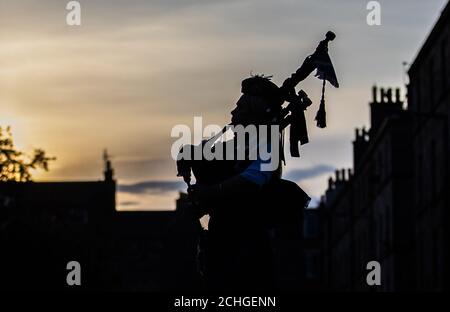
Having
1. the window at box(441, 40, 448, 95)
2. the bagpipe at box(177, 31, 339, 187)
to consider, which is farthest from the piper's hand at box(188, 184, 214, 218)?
the window at box(441, 40, 448, 95)

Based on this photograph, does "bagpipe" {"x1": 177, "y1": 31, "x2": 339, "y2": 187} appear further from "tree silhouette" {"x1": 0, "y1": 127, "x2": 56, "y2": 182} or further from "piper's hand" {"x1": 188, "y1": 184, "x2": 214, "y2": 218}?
"tree silhouette" {"x1": 0, "y1": 127, "x2": 56, "y2": 182}

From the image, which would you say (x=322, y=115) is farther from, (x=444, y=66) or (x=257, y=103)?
(x=444, y=66)

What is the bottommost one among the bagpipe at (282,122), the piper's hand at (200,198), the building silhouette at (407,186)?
the piper's hand at (200,198)

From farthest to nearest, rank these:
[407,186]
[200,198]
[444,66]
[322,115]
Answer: [407,186] → [444,66] → [322,115] → [200,198]

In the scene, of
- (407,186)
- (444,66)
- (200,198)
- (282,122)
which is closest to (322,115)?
(282,122)

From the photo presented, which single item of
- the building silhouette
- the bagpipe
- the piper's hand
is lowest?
the piper's hand

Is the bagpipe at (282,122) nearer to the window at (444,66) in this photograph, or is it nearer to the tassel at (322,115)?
the tassel at (322,115)

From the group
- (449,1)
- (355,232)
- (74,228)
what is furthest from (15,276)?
(74,228)

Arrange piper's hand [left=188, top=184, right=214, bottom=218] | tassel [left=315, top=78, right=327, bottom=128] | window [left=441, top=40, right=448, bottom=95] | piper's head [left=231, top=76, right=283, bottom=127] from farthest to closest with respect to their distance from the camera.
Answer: window [left=441, top=40, right=448, bottom=95], piper's head [left=231, top=76, right=283, bottom=127], tassel [left=315, top=78, right=327, bottom=128], piper's hand [left=188, top=184, right=214, bottom=218]

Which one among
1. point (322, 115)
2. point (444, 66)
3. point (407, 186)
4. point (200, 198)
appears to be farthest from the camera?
point (407, 186)

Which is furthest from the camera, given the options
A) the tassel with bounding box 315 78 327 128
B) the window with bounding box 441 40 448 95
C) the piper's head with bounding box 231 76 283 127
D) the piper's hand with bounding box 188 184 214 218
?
the window with bounding box 441 40 448 95

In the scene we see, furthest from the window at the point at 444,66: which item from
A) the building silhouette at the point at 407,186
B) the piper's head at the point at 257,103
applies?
the piper's head at the point at 257,103

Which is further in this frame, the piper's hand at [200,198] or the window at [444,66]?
the window at [444,66]
